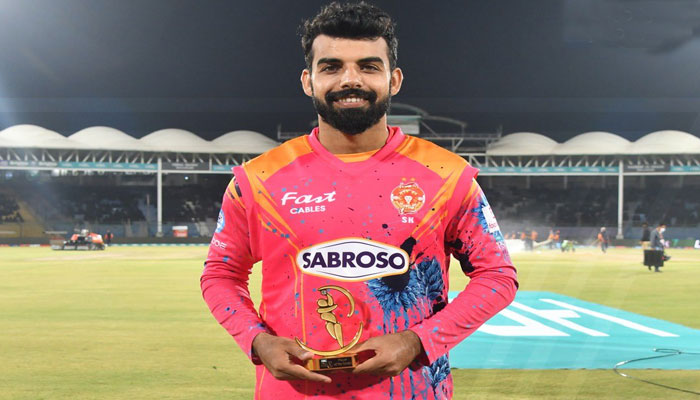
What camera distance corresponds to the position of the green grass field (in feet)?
18.0

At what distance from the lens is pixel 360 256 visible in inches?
75.0

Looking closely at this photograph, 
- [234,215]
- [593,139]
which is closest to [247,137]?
[593,139]

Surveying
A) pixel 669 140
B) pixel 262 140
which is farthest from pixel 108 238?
pixel 669 140

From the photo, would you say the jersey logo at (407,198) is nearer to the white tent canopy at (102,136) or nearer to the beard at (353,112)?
the beard at (353,112)

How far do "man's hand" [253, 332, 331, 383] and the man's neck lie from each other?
0.65 meters

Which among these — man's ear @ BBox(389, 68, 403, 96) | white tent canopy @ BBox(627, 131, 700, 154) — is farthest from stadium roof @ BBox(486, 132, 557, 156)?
man's ear @ BBox(389, 68, 403, 96)

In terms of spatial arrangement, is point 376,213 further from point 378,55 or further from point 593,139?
point 593,139

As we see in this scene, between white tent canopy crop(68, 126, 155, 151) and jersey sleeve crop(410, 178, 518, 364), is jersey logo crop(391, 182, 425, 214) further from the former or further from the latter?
white tent canopy crop(68, 126, 155, 151)

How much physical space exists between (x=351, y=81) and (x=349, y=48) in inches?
4.3

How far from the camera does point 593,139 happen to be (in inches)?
2591

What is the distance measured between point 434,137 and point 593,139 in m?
21.2

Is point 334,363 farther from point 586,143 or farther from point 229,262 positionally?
point 586,143

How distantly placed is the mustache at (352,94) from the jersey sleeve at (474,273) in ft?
1.37

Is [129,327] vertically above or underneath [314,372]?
underneath
